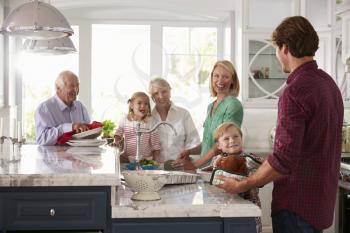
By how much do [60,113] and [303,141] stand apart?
93.3 inches

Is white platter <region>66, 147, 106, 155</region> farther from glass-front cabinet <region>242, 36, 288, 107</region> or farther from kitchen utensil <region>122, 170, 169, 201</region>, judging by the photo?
glass-front cabinet <region>242, 36, 288, 107</region>

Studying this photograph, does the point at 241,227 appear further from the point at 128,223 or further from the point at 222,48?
the point at 222,48

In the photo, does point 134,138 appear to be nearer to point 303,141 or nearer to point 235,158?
point 235,158

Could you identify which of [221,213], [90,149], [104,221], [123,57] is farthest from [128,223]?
[123,57]

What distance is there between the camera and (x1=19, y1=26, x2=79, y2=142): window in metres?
6.09

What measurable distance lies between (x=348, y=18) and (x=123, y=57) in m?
2.47

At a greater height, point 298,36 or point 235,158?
point 298,36

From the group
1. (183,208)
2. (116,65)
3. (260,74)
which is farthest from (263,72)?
(183,208)

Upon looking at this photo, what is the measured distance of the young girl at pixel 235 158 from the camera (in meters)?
2.55

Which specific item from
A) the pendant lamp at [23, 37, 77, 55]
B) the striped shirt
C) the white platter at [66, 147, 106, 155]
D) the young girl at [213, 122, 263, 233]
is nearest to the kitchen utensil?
the young girl at [213, 122, 263, 233]

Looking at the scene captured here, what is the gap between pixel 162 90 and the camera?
416cm

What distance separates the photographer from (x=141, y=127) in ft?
13.1

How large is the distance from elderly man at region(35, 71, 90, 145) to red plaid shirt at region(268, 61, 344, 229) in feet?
6.34

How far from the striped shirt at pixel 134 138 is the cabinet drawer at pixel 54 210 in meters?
1.47
